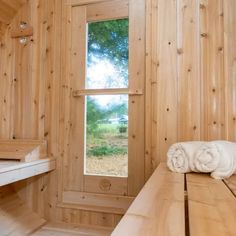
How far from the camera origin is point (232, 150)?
145cm

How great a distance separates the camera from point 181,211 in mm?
780

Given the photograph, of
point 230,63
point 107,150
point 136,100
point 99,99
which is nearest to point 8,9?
point 99,99

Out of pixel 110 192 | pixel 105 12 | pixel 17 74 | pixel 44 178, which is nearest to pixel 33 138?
pixel 44 178

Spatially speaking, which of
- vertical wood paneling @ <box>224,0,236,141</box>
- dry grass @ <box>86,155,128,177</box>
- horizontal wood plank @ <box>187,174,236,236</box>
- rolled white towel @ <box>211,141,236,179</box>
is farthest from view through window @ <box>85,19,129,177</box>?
horizontal wood plank @ <box>187,174,236,236</box>

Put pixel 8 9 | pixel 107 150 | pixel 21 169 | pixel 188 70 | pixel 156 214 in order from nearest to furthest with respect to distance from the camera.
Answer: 1. pixel 156 214
2. pixel 21 169
3. pixel 188 70
4. pixel 107 150
5. pixel 8 9

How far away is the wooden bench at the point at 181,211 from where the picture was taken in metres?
0.64

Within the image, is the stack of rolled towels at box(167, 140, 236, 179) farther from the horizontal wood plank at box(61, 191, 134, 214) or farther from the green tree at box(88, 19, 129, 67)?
the green tree at box(88, 19, 129, 67)

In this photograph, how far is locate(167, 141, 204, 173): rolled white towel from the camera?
1.48 meters

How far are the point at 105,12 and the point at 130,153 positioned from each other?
4.16 feet

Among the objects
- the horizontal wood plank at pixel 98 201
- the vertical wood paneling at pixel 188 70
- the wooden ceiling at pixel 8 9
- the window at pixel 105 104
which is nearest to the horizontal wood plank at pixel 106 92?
the window at pixel 105 104

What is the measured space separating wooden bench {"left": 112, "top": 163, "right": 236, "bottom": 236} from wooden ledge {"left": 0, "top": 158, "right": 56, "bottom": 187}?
108cm

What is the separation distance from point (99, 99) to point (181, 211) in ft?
5.24

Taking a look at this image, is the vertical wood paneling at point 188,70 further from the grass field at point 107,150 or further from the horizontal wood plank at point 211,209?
the horizontal wood plank at point 211,209

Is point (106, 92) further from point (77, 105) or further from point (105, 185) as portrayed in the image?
point (105, 185)
